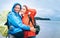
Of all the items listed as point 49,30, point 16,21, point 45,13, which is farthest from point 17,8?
point 49,30

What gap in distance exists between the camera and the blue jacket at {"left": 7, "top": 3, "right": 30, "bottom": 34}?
203 cm

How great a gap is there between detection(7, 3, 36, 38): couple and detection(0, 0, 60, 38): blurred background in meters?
0.05

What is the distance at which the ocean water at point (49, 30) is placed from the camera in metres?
2.05

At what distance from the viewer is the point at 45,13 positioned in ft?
6.78

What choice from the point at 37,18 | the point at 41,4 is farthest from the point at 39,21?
the point at 41,4

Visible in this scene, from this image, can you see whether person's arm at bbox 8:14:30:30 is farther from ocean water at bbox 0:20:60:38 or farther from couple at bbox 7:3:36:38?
ocean water at bbox 0:20:60:38

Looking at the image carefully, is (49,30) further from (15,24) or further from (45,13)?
(15,24)

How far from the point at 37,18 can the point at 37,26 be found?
0.08 m

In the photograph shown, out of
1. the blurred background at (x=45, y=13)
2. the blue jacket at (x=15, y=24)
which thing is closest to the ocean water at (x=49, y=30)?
the blurred background at (x=45, y=13)

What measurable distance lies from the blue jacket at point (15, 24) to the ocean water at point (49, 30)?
0.14 m

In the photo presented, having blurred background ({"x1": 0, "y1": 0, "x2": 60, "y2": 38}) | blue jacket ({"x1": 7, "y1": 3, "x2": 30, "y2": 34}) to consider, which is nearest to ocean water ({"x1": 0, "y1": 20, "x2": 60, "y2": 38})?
blurred background ({"x1": 0, "y1": 0, "x2": 60, "y2": 38})

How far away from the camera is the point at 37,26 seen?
2.06 meters

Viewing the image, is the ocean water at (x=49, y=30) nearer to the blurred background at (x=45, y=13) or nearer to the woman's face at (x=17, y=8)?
the blurred background at (x=45, y=13)

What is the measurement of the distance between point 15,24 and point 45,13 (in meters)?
0.32
